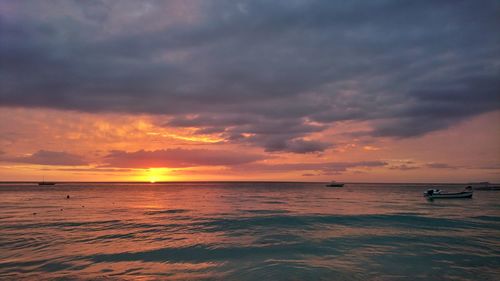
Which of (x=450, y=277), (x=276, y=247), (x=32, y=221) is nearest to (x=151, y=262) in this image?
(x=276, y=247)

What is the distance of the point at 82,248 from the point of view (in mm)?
25844

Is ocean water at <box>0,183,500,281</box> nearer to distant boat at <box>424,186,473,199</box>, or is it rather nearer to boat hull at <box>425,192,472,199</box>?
distant boat at <box>424,186,473,199</box>

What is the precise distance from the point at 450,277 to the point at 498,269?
451cm

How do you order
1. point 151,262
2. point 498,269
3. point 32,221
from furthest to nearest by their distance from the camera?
point 32,221 → point 151,262 → point 498,269

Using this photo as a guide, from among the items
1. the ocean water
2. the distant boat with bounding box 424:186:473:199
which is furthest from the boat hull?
the ocean water

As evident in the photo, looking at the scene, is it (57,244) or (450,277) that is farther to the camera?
(57,244)

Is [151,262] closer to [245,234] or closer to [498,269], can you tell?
[245,234]

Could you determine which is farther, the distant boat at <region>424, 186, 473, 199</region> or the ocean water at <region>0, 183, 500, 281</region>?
the distant boat at <region>424, 186, 473, 199</region>

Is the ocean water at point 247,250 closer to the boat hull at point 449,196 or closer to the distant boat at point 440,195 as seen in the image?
the distant boat at point 440,195

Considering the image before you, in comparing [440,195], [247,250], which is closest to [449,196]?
[440,195]

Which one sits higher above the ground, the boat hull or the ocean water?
the ocean water

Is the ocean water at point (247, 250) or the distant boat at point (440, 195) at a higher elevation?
the ocean water at point (247, 250)

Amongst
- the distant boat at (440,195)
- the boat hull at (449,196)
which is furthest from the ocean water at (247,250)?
the boat hull at (449,196)

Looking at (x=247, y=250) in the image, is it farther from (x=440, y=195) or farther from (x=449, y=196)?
(x=449, y=196)
